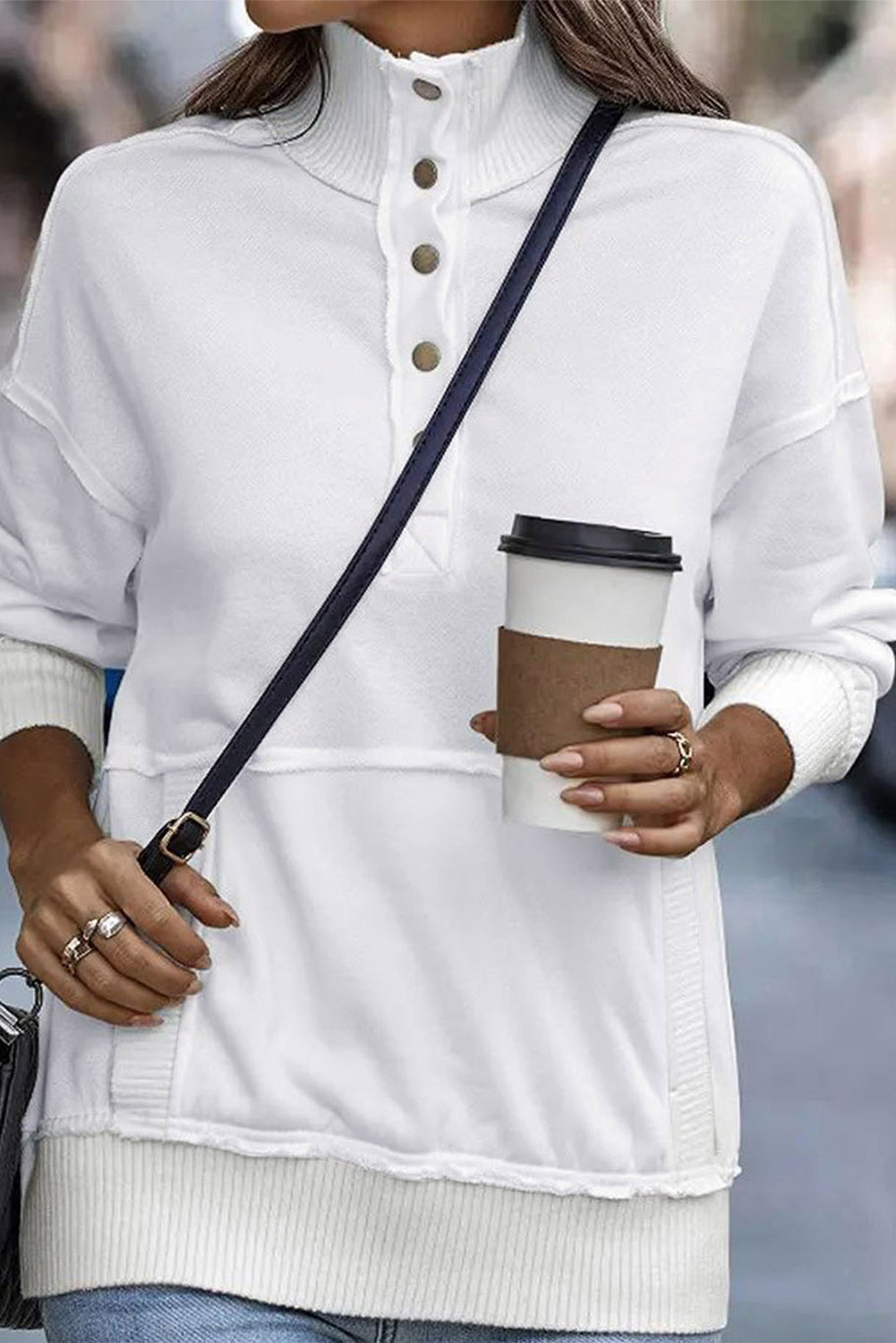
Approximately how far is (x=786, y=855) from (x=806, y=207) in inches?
246

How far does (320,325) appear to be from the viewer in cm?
177

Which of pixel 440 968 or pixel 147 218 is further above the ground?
pixel 147 218

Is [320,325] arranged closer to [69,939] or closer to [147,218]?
[147,218]

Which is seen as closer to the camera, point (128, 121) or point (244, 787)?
point (244, 787)

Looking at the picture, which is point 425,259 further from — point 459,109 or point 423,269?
point 459,109

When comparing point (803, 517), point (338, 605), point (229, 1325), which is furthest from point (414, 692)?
point (229, 1325)

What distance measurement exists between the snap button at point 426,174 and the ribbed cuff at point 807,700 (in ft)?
1.27

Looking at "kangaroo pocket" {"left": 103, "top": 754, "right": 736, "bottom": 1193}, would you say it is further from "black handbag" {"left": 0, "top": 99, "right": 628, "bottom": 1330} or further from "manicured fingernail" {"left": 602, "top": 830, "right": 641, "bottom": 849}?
"manicured fingernail" {"left": 602, "top": 830, "right": 641, "bottom": 849}

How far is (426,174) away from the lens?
1794 mm

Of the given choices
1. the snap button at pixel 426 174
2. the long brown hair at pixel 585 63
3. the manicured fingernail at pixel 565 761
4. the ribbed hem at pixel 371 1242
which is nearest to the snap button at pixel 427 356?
the snap button at pixel 426 174

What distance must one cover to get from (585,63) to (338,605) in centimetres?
41

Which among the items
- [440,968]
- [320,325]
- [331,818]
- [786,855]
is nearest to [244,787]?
[331,818]

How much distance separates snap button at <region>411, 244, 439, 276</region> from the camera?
176 cm

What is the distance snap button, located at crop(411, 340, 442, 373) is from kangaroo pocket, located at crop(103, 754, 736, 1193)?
25 centimetres
